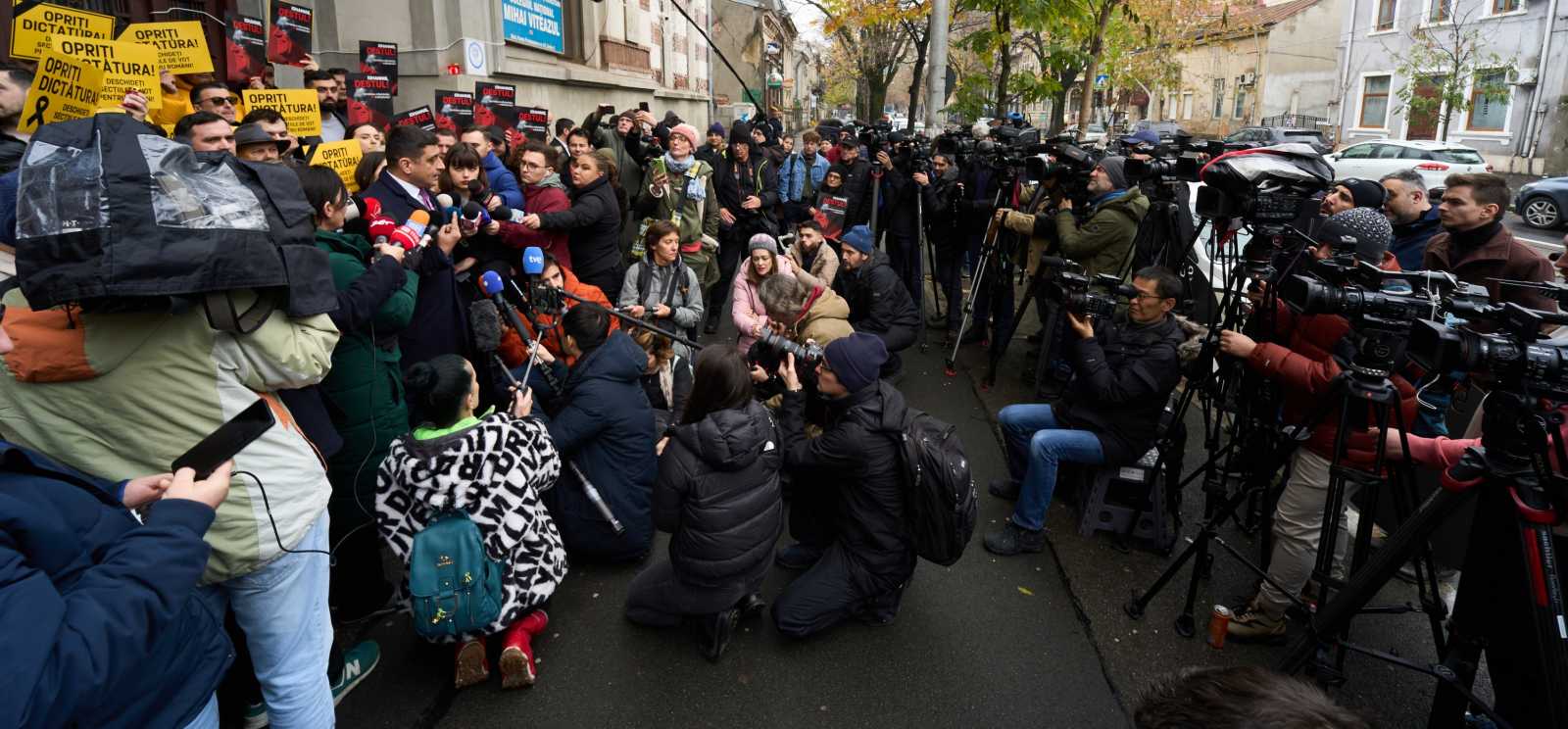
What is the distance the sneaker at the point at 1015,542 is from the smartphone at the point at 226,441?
10.3 ft

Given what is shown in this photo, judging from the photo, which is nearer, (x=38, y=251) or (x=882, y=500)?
(x=38, y=251)

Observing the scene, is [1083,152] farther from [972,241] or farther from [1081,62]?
[1081,62]

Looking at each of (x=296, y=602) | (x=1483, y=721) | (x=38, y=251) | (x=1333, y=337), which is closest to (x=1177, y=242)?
(x=1333, y=337)

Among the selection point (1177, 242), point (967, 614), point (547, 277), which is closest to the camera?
point (967, 614)

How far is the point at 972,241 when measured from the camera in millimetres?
7875

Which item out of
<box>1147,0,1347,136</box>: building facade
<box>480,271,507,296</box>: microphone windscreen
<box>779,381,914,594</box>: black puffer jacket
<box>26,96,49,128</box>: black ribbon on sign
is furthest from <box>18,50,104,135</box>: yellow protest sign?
<box>1147,0,1347,136</box>: building facade

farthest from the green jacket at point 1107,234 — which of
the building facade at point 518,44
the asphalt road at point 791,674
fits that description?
the building facade at point 518,44

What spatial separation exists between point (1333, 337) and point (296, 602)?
142 inches

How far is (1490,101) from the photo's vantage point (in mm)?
26094

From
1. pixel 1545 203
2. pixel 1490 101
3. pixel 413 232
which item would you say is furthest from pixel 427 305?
pixel 1490 101

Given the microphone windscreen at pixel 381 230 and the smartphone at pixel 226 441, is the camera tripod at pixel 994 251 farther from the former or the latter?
the smartphone at pixel 226 441

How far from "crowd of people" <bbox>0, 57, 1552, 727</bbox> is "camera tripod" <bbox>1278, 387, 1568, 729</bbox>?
600 mm

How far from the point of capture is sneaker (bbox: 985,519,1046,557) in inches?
158

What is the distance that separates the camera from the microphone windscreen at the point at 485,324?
3990 mm
